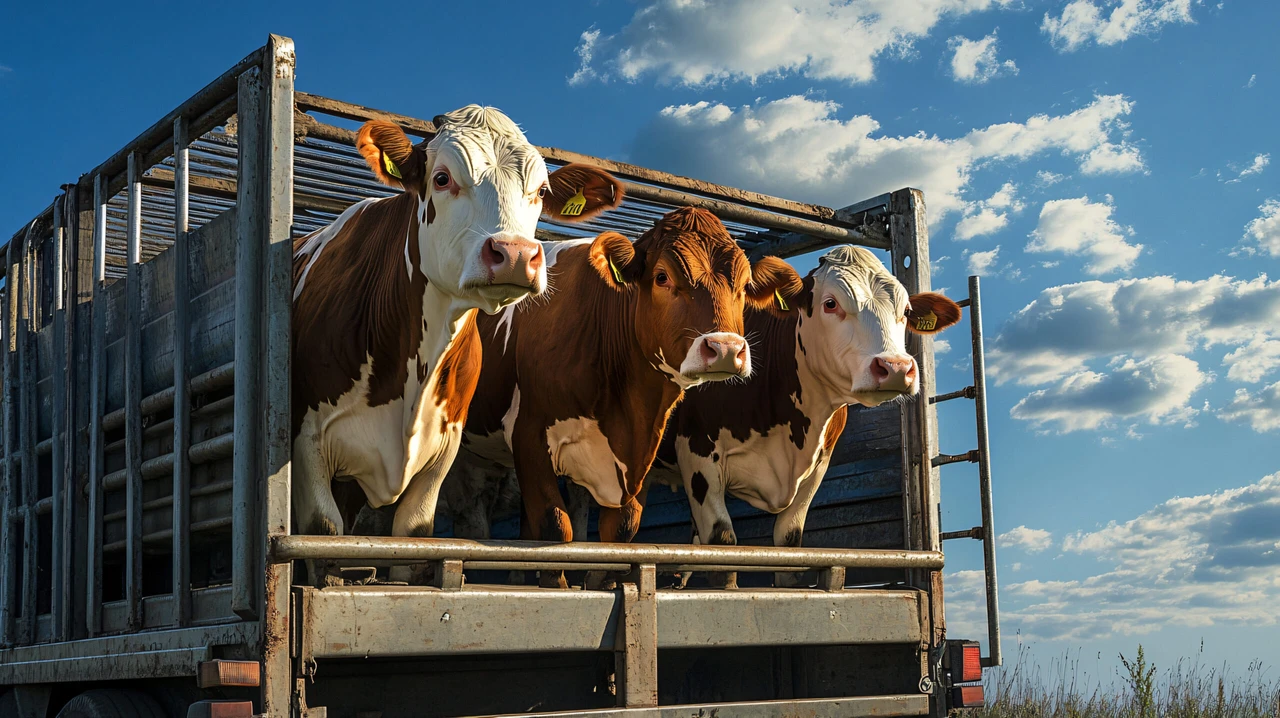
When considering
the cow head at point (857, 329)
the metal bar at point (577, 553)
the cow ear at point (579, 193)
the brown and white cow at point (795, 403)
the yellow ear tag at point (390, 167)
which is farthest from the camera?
the brown and white cow at point (795, 403)

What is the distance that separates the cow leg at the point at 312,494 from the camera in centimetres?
511

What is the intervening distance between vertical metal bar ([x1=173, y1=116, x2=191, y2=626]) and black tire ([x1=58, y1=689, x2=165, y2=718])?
372mm

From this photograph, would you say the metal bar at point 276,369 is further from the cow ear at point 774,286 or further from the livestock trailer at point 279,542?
the cow ear at point 774,286

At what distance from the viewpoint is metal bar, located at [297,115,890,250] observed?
5.67 m

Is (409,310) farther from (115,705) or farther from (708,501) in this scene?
(708,501)

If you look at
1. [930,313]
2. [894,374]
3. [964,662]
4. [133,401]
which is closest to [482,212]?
[133,401]

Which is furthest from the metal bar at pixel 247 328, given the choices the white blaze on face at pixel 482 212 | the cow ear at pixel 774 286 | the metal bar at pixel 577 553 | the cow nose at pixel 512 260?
the cow ear at pixel 774 286

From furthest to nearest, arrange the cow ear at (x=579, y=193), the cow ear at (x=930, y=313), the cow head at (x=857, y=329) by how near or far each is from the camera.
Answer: the cow ear at (x=930, y=313) → the cow head at (x=857, y=329) → the cow ear at (x=579, y=193)

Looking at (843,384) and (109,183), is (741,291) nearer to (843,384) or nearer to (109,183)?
(843,384)

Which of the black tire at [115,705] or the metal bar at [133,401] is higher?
the metal bar at [133,401]

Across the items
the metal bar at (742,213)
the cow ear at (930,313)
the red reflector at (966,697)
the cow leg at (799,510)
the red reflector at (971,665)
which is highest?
the metal bar at (742,213)

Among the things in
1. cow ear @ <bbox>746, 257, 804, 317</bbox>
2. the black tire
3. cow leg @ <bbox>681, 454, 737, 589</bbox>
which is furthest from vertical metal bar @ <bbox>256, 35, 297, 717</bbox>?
cow leg @ <bbox>681, 454, 737, 589</bbox>

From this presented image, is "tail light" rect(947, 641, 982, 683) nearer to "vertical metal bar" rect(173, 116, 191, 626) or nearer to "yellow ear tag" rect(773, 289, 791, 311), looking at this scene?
"yellow ear tag" rect(773, 289, 791, 311)

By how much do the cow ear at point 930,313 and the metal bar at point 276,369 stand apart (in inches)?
138
